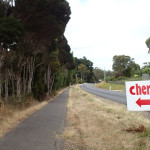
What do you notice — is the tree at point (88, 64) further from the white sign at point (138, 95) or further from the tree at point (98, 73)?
the white sign at point (138, 95)

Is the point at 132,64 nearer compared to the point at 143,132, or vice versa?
the point at 143,132

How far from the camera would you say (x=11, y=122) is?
8742 mm

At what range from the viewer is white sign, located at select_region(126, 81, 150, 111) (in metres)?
4.41

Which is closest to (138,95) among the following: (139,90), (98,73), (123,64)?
(139,90)

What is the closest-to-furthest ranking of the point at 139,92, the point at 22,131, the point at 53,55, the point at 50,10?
the point at 139,92 < the point at 22,131 < the point at 50,10 < the point at 53,55

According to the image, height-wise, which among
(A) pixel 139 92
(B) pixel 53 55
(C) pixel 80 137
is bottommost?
(C) pixel 80 137

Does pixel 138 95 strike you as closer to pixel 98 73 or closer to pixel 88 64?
pixel 88 64

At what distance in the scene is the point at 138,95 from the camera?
4473mm

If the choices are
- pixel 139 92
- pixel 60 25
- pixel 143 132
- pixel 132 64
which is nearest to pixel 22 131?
pixel 143 132

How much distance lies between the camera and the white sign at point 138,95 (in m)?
4.41

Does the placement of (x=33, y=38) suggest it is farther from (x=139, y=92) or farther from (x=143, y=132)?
(x=139, y=92)

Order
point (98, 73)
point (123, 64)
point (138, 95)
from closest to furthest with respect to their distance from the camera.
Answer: point (138, 95) < point (123, 64) < point (98, 73)

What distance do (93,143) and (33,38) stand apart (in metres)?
9.76

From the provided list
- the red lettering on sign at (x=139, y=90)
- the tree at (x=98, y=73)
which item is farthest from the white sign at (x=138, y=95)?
the tree at (x=98, y=73)
